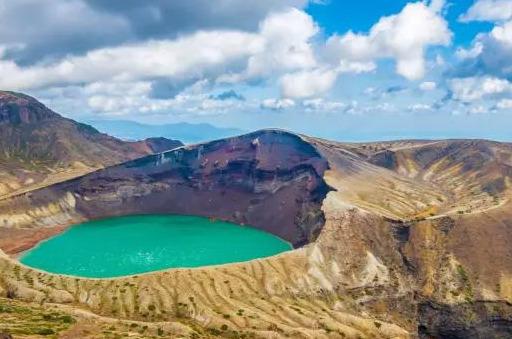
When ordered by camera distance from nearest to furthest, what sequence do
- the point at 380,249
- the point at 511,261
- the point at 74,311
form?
the point at 74,311, the point at 511,261, the point at 380,249

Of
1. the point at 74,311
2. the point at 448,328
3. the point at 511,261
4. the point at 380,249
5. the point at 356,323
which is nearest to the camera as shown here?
the point at 74,311

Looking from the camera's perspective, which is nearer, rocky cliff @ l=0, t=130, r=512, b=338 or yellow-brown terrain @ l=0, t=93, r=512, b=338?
yellow-brown terrain @ l=0, t=93, r=512, b=338

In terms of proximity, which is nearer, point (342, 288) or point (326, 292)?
point (326, 292)

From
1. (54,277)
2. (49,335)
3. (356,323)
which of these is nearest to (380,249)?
(356,323)

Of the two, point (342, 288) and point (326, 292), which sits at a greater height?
point (342, 288)

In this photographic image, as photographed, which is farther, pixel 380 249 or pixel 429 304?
pixel 380 249

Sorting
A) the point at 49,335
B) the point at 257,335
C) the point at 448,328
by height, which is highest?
the point at 49,335

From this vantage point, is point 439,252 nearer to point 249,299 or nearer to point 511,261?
point 511,261

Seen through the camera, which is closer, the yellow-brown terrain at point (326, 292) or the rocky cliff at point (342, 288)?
the yellow-brown terrain at point (326, 292)

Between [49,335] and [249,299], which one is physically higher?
[49,335]

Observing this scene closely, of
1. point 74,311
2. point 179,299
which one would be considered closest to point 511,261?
point 179,299
